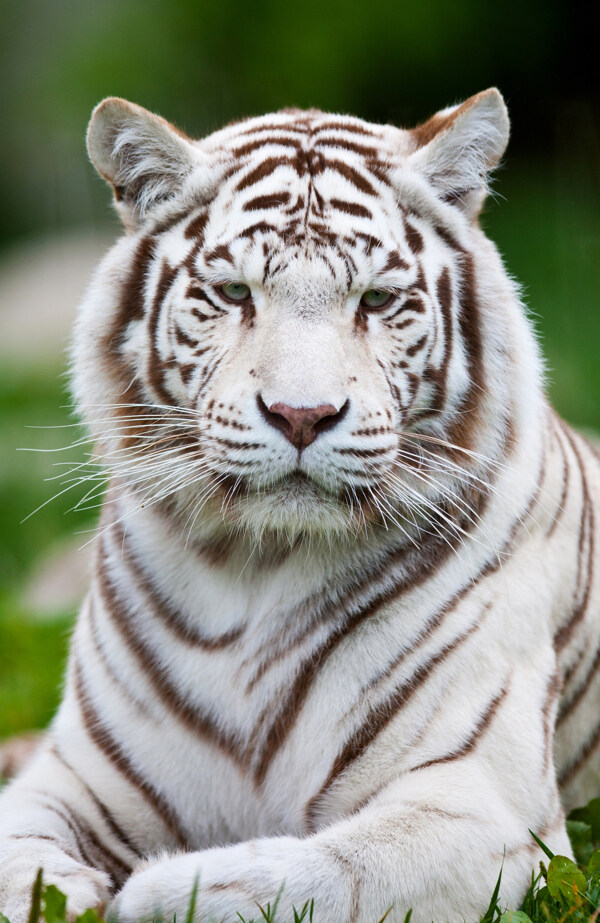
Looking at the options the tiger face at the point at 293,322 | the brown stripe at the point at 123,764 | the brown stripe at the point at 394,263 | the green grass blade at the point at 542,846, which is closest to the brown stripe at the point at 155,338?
the tiger face at the point at 293,322

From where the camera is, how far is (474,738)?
2287 millimetres

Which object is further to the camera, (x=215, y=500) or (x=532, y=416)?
(x=532, y=416)

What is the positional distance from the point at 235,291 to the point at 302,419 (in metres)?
0.39

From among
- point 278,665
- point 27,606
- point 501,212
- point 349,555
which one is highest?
point 501,212

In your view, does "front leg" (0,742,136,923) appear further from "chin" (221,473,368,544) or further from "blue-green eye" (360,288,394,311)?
"blue-green eye" (360,288,394,311)

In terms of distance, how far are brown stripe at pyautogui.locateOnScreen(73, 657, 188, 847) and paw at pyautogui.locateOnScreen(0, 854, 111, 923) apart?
0.78 ft

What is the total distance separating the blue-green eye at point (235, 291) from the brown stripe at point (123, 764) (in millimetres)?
928

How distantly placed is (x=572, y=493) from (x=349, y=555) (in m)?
0.68

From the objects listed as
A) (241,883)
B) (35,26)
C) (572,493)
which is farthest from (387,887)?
(35,26)

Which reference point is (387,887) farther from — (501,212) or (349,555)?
(501,212)

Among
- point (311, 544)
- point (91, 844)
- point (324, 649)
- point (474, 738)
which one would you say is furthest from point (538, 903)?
point (91, 844)

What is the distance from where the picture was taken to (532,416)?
2.61 m

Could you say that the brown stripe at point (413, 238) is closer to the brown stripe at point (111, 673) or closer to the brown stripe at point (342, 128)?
the brown stripe at point (342, 128)

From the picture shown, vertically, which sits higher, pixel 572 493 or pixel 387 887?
pixel 572 493
